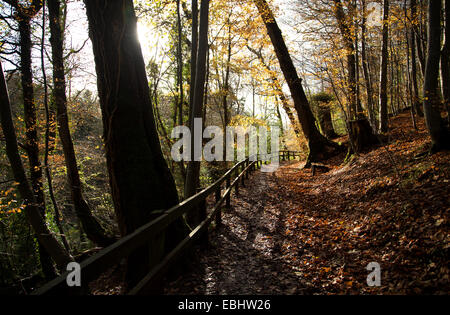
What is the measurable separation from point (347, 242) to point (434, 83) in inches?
166

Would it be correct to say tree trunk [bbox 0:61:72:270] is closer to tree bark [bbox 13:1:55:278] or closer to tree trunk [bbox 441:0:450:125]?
Answer: tree bark [bbox 13:1:55:278]

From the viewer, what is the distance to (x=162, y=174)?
12.8 ft

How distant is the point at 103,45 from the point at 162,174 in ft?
6.63

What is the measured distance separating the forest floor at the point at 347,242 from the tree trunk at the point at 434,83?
1.62 ft

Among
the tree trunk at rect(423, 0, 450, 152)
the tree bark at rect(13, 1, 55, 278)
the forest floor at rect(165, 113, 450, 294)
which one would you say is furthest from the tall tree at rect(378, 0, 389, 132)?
the tree bark at rect(13, 1, 55, 278)

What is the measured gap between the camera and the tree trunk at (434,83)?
18.0 feet

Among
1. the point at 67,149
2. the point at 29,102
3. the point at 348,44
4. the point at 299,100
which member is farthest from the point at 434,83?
the point at 29,102

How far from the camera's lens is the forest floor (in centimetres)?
325

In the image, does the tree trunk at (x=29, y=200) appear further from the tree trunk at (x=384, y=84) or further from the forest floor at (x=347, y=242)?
the tree trunk at (x=384, y=84)

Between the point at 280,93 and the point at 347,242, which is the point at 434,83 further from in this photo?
the point at 280,93

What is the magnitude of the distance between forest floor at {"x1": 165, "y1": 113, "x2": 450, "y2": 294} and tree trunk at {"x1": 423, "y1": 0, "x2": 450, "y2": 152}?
0.49 metres

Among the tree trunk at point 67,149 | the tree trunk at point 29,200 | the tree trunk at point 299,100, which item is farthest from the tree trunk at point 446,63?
the tree trunk at point 67,149
